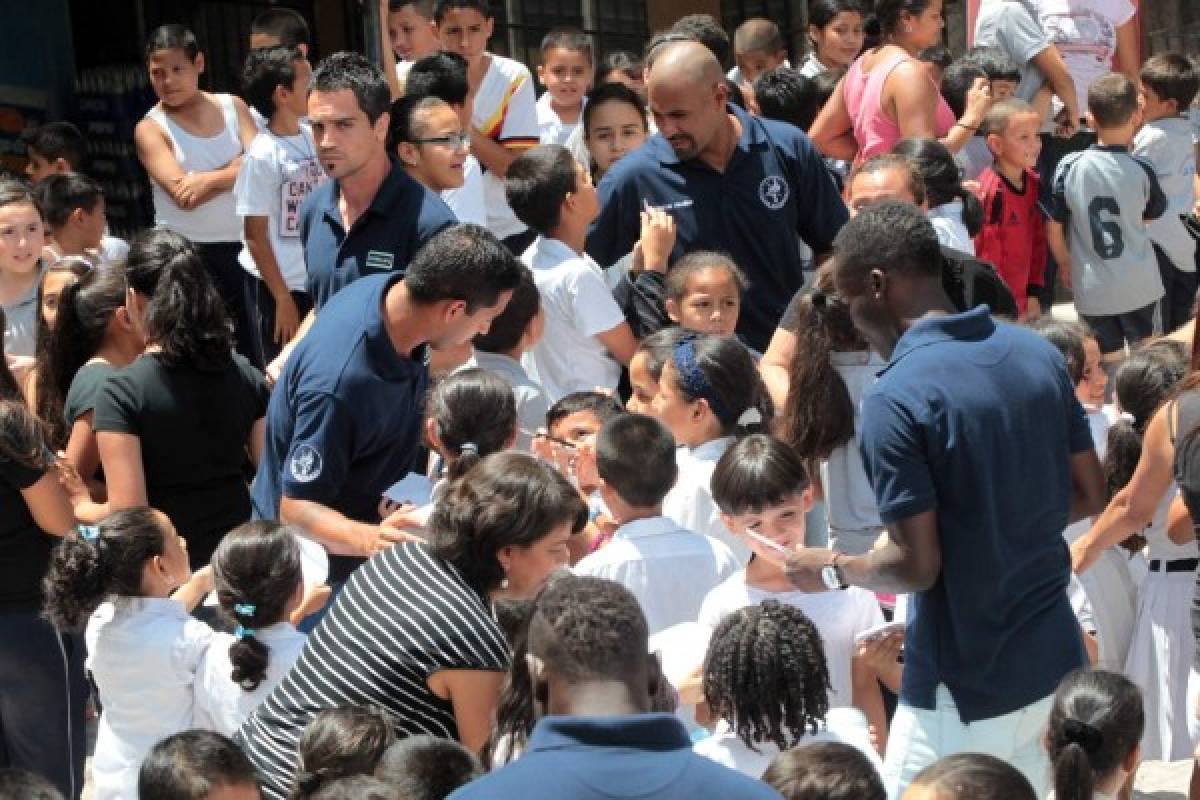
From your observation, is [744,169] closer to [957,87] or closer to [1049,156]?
[957,87]

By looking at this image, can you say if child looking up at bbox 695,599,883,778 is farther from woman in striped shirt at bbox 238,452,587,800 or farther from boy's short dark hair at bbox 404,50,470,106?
boy's short dark hair at bbox 404,50,470,106

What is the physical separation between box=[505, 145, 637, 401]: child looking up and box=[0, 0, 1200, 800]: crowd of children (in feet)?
0.06

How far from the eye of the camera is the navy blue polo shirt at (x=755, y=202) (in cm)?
753

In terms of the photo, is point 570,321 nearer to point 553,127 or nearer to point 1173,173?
point 553,127

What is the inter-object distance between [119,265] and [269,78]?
2657 mm

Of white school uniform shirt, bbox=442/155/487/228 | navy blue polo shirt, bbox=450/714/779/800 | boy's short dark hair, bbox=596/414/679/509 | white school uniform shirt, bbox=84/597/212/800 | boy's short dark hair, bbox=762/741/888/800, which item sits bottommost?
white school uniform shirt, bbox=84/597/212/800

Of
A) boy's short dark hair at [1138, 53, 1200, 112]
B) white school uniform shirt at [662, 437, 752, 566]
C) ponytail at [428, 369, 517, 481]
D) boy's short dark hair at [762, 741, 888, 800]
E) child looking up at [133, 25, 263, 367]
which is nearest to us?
boy's short dark hair at [762, 741, 888, 800]

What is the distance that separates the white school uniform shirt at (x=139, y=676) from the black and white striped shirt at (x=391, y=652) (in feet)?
3.69

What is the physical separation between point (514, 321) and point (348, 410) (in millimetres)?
1356

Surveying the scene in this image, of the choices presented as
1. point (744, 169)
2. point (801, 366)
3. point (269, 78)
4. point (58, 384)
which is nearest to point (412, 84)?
point (269, 78)

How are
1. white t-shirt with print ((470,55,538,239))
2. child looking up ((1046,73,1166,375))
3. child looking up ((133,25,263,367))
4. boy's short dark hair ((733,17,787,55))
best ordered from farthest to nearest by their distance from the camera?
boy's short dark hair ((733,17,787,55)), child looking up ((1046,73,1166,375)), child looking up ((133,25,263,367)), white t-shirt with print ((470,55,538,239))

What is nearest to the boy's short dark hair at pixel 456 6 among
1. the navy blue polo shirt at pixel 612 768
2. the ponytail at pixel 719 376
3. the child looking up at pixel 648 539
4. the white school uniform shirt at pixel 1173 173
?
the white school uniform shirt at pixel 1173 173

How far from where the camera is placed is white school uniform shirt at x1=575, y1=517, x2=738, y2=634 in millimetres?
5449

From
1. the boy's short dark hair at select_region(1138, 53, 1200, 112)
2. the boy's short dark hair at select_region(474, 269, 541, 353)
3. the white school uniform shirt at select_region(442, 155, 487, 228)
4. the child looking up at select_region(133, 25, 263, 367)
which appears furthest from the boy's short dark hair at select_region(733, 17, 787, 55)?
the boy's short dark hair at select_region(474, 269, 541, 353)
